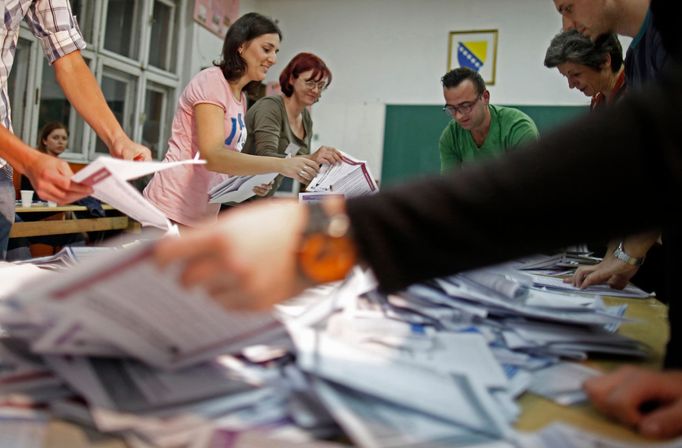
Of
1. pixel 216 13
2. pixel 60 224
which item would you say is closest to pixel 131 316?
pixel 60 224

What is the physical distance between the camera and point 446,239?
0.43 metres

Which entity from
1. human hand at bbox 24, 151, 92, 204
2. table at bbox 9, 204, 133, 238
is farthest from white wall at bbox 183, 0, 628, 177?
human hand at bbox 24, 151, 92, 204

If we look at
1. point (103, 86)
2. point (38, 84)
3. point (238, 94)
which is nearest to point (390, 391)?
point (238, 94)

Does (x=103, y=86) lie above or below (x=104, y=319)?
above

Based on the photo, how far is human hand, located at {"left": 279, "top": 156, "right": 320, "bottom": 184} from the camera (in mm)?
1721

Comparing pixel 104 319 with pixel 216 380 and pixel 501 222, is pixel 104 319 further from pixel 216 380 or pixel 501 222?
pixel 501 222

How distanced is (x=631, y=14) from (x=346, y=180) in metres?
0.87

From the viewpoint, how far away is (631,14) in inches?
50.5

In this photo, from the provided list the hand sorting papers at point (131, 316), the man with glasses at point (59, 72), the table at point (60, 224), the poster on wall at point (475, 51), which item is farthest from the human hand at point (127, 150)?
the poster on wall at point (475, 51)

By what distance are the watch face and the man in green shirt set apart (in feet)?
6.15

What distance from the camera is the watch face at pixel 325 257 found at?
44 cm

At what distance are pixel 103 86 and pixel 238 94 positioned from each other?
3.94m

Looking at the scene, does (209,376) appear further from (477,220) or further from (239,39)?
(239,39)

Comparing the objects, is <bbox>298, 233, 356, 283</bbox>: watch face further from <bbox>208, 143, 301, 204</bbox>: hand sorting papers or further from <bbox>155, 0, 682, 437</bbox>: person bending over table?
<bbox>208, 143, 301, 204</bbox>: hand sorting papers
